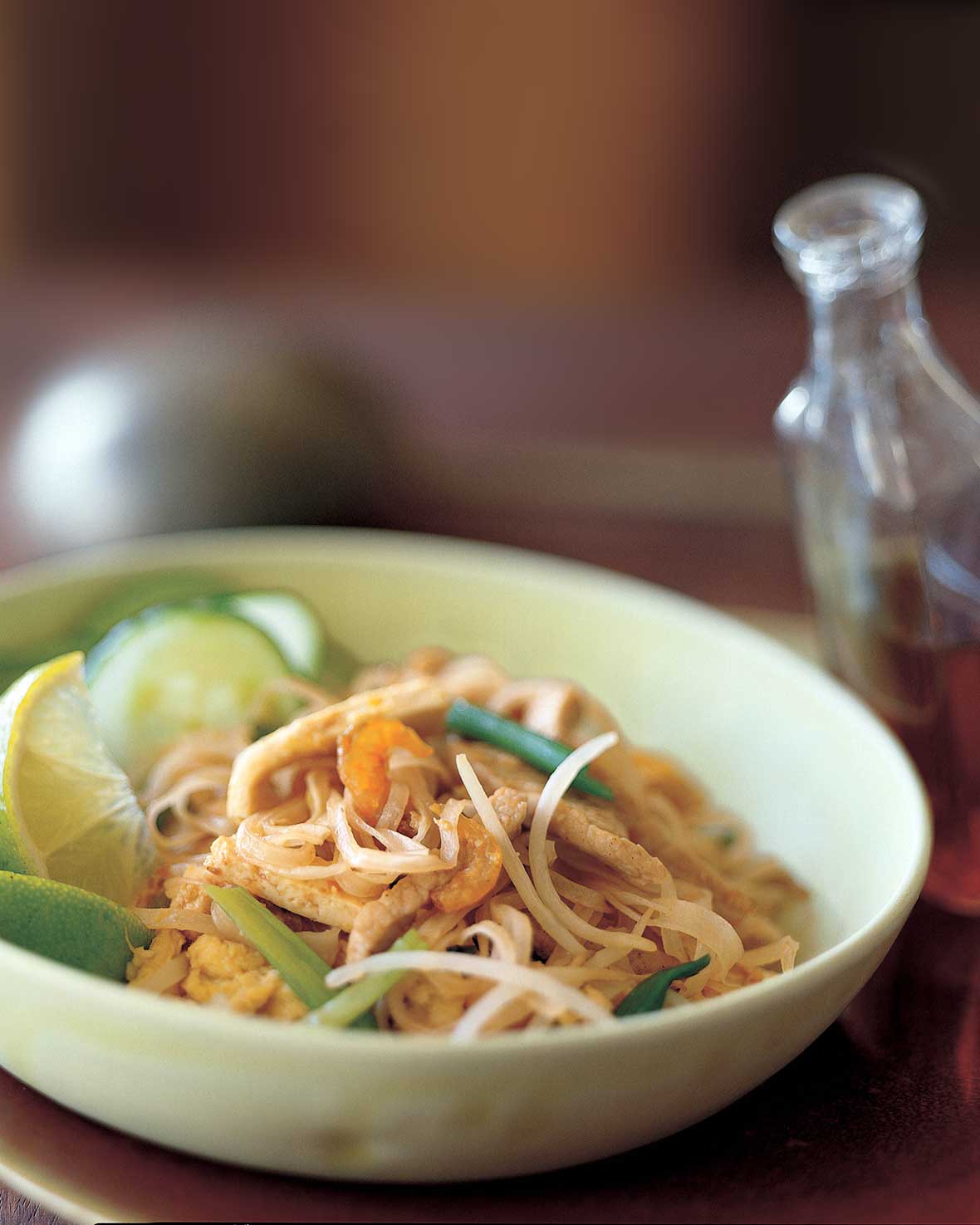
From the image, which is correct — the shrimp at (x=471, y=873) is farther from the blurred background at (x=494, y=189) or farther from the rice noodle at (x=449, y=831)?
the blurred background at (x=494, y=189)

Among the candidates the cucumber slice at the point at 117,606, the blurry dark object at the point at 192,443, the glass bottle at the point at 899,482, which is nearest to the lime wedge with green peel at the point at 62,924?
the cucumber slice at the point at 117,606

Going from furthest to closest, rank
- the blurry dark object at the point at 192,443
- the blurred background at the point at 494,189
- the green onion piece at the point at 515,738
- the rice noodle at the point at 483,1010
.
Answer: the blurred background at the point at 494,189 < the blurry dark object at the point at 192,443 < the green onion piece at the point at 515,738 < the rice noodle at the point at 483,1010

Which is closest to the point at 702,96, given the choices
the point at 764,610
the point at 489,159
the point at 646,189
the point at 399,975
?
the point at 646,189

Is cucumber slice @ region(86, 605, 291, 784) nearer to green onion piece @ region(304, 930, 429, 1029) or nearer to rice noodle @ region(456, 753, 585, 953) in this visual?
rice noodle @ region(456, 753, 585, 953)

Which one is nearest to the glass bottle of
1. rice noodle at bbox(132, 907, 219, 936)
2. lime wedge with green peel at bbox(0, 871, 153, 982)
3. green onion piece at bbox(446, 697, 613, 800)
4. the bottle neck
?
the bottle neck

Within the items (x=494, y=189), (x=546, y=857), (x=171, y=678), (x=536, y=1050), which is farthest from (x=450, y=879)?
(x=494, y=189)
